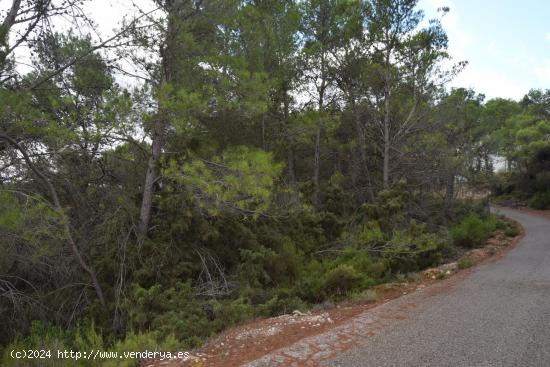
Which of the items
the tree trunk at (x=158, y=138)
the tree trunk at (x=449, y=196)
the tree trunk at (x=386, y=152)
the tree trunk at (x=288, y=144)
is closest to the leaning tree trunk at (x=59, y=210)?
the tree trunk at (x=158, y=138)

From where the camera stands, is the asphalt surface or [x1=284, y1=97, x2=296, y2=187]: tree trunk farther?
[x1=284, y1=97, x2=296, y2=187]: tree trunk

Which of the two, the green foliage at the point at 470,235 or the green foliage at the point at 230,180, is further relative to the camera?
the green foliage at the point at 470,235

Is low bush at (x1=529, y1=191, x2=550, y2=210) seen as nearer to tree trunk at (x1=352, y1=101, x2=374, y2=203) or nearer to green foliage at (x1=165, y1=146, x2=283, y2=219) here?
tree trunk at (x1=352, y1=101, x2=374, y2=203)

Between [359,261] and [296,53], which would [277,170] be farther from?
[296,53]

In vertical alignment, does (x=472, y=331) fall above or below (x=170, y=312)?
below

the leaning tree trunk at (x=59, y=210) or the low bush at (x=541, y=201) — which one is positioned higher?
the leaning tree trunk at (x=59, y=210)

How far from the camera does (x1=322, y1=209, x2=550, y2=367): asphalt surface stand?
379cm

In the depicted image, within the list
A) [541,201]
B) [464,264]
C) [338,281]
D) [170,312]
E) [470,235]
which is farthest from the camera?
[541,201]

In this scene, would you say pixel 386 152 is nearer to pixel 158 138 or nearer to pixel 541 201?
pixel 158 138

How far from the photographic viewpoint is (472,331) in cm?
451

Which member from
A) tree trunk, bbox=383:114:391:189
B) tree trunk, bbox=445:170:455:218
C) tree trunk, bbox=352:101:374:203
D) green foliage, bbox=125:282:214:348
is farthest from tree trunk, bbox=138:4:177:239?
tree trunk, bbox=445:170:455:218

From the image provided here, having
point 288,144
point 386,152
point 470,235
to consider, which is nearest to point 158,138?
point 288,144

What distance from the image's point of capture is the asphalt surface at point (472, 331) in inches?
149

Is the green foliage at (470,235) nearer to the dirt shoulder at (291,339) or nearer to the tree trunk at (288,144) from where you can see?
the tree trunk at (288,144)
